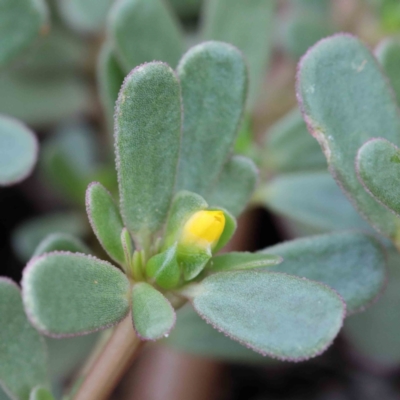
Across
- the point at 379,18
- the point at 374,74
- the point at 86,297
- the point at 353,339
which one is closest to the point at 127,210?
the point at 86,297

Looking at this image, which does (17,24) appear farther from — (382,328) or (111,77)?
(382,328)

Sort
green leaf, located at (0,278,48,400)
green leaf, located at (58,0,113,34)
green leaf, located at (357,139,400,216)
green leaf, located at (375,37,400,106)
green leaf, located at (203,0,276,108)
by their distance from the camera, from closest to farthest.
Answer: green leaf, located at (357,139,400,216) → green leaf, located at (0,278,48,400) → green leaf, located at (375,37,400,106) → green leaf, located at (203,0,276,108) → green leaf, located at (58,0,113,34)

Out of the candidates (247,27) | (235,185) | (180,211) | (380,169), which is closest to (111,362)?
(180,211)

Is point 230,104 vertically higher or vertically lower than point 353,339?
higher

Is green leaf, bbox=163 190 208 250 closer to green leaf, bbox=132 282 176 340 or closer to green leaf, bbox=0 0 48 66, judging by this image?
green leaf, bbox=132 282 176 340

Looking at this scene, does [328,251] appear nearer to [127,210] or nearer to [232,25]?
[127,210]

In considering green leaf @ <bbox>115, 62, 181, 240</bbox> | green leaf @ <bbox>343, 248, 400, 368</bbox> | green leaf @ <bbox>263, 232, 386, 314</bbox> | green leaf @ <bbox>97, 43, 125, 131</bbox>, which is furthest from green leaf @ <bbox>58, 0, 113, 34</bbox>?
green leaf @ <bbox>343, 248, 400, 368</bbox>
